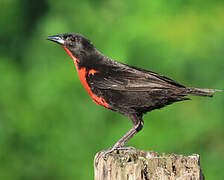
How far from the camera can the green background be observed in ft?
27.9

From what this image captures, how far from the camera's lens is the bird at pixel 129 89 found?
5508 millimetres

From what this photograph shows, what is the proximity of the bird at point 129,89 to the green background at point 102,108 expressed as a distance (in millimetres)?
2512

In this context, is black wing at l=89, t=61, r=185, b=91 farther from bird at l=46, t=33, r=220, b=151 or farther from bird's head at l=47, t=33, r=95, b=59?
bird's head at l=47, t=33, r=95, b=59

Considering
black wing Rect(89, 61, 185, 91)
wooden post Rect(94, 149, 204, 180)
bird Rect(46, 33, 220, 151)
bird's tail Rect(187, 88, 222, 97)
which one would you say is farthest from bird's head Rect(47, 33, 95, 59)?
wooden post Rect(94, 149, 204, 180)

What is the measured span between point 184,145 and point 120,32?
2511 millimetres

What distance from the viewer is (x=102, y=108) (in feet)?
29.6

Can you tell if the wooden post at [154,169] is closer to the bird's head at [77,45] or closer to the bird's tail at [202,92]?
the bird's tail at [202,92]

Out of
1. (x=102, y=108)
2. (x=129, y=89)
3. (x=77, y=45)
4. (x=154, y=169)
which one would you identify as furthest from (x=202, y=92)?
(x=102, y=108)

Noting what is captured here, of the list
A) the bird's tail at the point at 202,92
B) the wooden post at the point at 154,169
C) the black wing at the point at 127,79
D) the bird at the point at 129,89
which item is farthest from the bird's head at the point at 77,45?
the wooden post at the point at 154,169

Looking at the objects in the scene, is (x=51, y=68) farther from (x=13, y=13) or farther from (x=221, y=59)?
(x=221, y=59)

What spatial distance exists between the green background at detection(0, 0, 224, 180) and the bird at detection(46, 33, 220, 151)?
251cm

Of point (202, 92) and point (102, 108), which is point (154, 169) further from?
point (102, 108)

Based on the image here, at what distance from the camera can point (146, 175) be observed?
402cm

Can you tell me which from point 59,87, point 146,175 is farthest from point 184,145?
point 146,175
